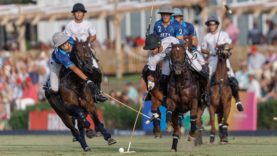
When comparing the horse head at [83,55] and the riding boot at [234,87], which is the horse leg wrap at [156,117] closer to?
the horse head at [83,55]

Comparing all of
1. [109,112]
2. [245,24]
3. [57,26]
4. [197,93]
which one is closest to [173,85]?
[197,93]

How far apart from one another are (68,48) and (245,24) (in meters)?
21.2

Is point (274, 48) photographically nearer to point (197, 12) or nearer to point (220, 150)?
point (197, 12)

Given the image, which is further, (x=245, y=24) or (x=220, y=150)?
(x=245, y=24)

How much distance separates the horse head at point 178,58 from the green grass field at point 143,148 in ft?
4.33

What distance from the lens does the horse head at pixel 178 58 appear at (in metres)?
17.9

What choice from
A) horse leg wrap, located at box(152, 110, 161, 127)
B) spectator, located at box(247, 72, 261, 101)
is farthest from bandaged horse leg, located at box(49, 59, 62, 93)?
spectator, located at box(247, 72, 261, 101)

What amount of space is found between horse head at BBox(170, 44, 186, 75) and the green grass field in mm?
1320

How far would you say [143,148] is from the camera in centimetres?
1980

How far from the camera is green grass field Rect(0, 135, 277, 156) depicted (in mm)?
17828

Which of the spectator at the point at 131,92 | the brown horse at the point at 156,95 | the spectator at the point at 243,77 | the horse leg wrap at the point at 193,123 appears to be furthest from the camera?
the spectator at the point at 131,92

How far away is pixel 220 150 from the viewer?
18797 mm

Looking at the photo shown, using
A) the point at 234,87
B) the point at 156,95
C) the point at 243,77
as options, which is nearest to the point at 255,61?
the point at 243,77

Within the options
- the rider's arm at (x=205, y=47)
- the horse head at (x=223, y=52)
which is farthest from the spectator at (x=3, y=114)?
the horse head at (x=223, y=52)
